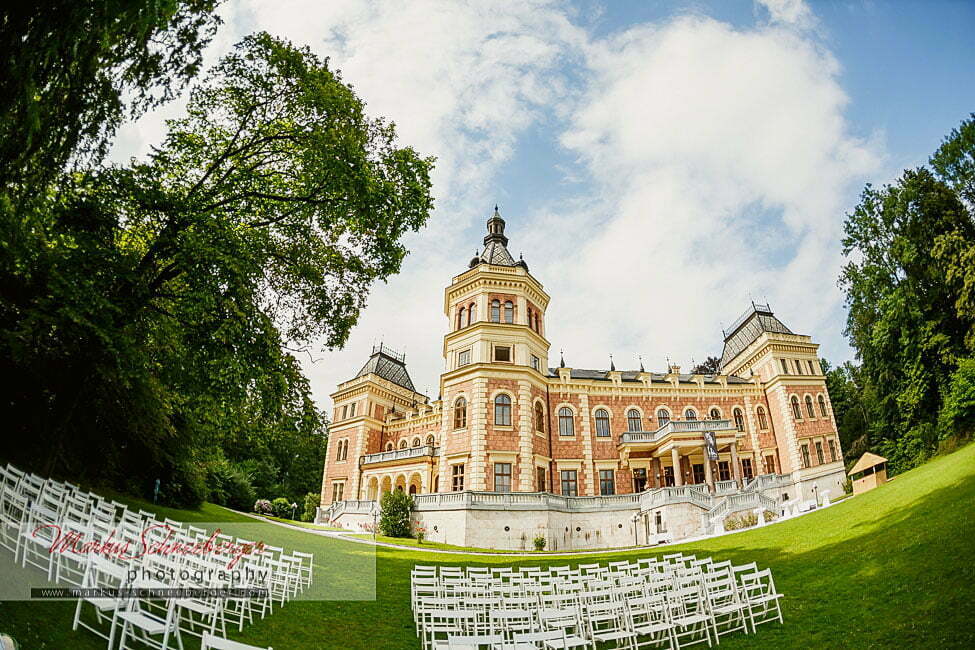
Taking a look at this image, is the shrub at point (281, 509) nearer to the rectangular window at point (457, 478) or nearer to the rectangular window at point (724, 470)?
the rectangular window at point (457, 478)

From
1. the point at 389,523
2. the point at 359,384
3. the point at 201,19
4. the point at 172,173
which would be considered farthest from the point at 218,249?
the point at 359,384

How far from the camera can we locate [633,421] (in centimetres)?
3328

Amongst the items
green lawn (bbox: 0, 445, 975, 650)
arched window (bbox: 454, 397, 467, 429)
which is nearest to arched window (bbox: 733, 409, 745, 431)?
green lawn (bbox: 0, 445, 975, 650)

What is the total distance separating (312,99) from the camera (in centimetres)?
1259

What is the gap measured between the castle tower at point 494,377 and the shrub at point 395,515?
7.79ft

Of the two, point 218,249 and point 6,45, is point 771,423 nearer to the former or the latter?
point 218,249

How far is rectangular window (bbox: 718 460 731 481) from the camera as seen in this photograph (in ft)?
107

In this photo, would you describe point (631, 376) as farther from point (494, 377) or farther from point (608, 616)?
point (608, 616)

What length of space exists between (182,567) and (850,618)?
10360mm

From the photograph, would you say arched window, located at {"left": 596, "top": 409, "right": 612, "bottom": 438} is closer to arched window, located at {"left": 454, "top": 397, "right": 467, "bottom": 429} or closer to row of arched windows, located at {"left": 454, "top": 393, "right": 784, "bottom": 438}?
row of arched windows, located at {"left": 454, "top": 393, "right": 784, "bottom": 438}

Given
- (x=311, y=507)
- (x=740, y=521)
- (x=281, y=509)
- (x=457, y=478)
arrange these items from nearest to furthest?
(x=740, y=521) < (x=457, y=478) < (x=311, y=507) < (x=281, y=509)

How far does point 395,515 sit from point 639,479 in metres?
15.9

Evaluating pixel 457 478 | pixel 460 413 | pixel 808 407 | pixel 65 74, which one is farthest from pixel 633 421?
pixel 65 74

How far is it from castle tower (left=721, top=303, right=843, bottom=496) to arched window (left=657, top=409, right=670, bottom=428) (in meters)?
6.82
